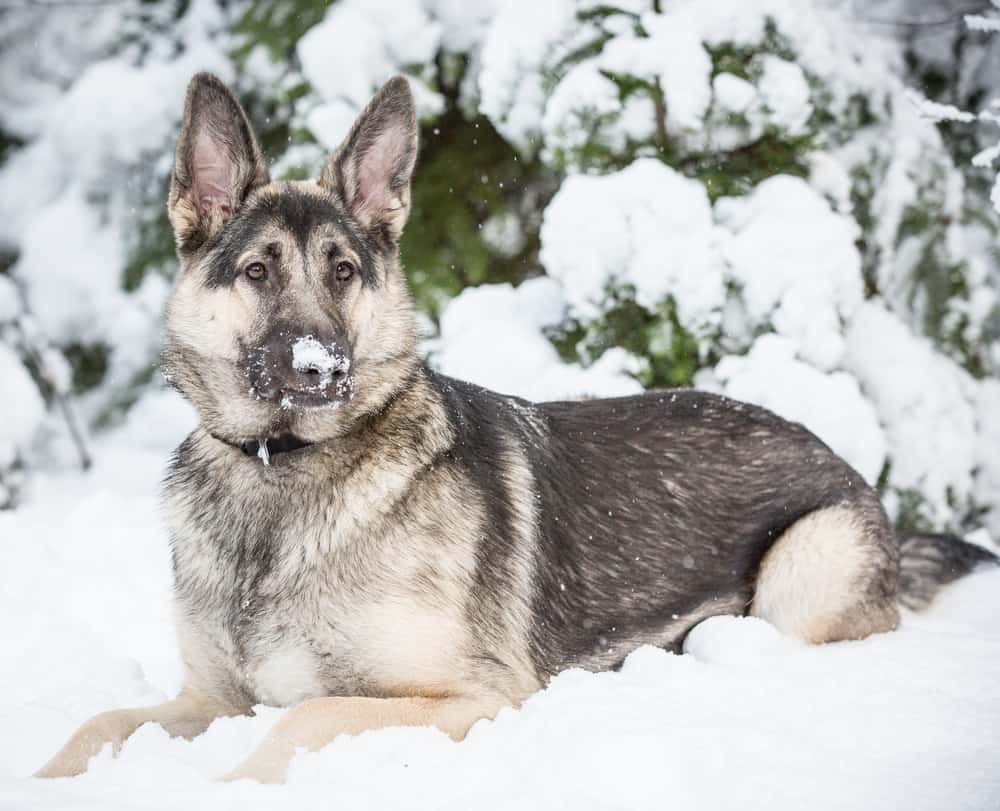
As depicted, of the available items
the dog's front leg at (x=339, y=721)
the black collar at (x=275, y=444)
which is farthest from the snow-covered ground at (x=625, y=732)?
the black collar at (x=275, y=444)

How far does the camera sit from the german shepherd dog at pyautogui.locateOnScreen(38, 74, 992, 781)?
9.31 ft

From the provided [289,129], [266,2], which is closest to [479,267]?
[289,129]

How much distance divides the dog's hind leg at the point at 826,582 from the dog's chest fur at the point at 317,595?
4.52 feet

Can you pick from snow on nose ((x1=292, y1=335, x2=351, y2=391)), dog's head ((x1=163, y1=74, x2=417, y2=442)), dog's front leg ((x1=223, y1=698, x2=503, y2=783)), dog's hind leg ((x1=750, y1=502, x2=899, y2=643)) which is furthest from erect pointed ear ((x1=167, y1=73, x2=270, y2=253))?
dog's hind leg ((x1=750, y1=502, x2=899, y2=643))

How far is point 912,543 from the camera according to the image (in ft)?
14.4

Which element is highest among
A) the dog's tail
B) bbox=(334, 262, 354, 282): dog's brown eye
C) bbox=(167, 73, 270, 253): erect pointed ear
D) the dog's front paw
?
bbox=(167, 73, 270, 253): erect pointed ear

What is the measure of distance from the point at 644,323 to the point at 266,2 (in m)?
3.14

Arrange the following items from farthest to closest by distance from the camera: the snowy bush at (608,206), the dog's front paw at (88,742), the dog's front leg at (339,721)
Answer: the snowy bush at (608,206)
the dog's front paw at (88,742)
the dog's front leg at (339,721)

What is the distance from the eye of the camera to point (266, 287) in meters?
3.05

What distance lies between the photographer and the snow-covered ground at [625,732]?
2271 mm

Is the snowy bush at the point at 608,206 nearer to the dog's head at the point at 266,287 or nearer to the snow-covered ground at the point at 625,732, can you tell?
the snow-covered ground at the point at 625,732

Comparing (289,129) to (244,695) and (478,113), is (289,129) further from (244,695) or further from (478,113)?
(244,695)

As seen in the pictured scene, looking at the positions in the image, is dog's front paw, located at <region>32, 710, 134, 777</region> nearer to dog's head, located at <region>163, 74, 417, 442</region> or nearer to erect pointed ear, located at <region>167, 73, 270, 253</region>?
dog's head, located at <region>163, 74, 417, 442</region>

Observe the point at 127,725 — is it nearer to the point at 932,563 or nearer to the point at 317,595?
the point at 317,595
